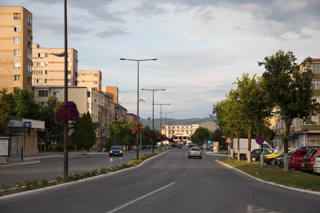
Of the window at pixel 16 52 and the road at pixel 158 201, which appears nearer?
the road at pixel 158 201

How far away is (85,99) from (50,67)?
24969 mm

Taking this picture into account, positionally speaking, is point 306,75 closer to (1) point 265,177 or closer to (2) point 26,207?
(1) point 265,177

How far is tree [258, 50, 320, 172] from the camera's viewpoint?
23703 millimetres

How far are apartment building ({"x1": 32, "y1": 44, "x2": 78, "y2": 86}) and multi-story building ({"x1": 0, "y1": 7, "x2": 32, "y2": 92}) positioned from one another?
118ft

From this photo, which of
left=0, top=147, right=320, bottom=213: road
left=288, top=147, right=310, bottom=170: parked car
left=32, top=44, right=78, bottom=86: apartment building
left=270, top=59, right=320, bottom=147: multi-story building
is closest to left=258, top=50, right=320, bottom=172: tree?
left=288, top=147, right=310, bottom=170: parked car

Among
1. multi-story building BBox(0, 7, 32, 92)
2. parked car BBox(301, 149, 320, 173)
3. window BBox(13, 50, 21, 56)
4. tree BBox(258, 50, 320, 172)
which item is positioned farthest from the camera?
window BBox(13, 50, 21, 56)

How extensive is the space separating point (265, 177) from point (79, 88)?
80010 mm

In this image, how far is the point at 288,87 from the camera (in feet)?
79.6

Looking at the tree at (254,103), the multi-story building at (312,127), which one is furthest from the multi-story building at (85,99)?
the tree at (254,103)

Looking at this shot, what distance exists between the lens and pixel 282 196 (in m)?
14.4

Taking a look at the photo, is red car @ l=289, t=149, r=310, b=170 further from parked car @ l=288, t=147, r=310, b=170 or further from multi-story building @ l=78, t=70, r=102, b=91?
multi-story building @ l=78, t=70, r=102, b=91

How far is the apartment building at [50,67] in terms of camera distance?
374 ft

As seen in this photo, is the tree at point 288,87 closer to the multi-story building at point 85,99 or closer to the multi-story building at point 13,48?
the multi-story building at point 13,48

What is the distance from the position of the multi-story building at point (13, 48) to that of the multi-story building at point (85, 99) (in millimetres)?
15373
